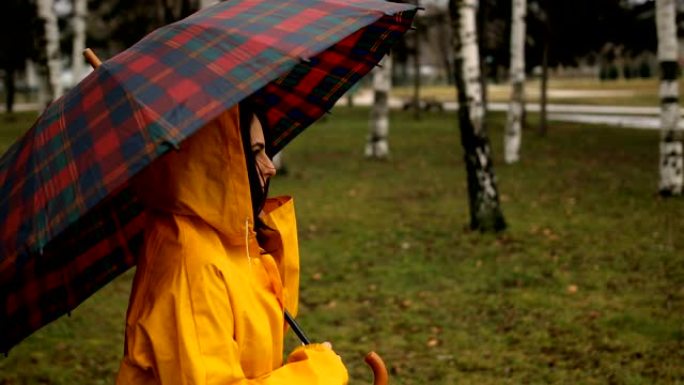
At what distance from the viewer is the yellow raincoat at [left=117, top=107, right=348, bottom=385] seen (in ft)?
7.33

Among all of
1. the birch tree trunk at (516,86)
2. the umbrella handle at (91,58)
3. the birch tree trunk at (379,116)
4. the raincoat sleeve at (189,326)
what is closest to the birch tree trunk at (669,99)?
the birch tree trunk at (516,86)

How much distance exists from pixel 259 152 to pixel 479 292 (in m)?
5.39

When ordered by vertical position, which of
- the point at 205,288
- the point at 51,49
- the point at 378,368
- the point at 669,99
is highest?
the point at 51,49

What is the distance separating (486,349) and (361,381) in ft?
3.45

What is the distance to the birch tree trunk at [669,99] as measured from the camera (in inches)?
456

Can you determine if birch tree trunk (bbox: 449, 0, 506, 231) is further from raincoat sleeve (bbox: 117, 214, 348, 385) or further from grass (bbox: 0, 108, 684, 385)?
raincoat sleeve (bbox: 117, 214, 348, 385)

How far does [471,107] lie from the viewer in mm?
9805

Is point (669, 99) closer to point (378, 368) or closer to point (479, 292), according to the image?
point (479, 292)

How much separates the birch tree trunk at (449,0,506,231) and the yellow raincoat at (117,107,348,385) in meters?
7.50

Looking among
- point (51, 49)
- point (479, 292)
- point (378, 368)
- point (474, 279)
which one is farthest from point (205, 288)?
point (51, 49)

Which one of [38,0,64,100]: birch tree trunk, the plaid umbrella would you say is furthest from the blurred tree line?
the plaid umbrella

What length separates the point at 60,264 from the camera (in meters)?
2.97

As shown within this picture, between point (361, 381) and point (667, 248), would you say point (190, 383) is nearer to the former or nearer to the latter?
point (361, 381)

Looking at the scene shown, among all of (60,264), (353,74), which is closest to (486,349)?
(353,74)
